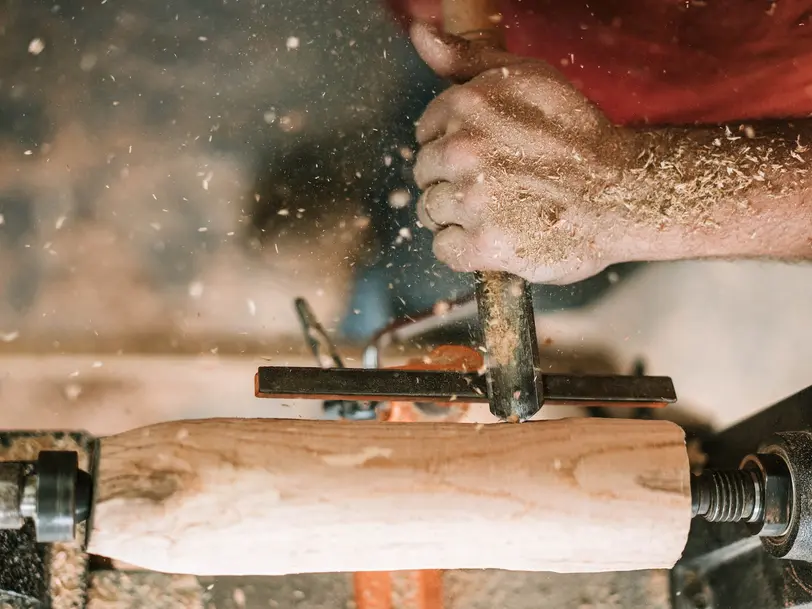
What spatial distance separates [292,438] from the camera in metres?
0.62

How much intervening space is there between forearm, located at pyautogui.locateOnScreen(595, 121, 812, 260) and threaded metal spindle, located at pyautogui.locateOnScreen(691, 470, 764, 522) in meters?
0.30

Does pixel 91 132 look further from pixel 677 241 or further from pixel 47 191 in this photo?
pixel 677 241

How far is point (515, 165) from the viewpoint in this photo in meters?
0.82

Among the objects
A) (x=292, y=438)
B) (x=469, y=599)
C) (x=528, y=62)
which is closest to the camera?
(x=292, y=438)

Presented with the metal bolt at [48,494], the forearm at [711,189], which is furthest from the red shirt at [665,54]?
the metal bolt at [48,494]

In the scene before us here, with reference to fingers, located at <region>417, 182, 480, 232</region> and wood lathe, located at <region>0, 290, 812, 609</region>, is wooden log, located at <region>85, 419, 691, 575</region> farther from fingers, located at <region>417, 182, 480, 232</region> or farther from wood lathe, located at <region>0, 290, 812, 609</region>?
fingers, located at <region>417, 182, 480, 232</region>

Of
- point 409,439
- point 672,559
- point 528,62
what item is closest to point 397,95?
point 528,62

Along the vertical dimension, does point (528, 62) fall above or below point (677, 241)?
above

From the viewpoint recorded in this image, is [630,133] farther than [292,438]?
Yes

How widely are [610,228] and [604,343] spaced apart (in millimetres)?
323

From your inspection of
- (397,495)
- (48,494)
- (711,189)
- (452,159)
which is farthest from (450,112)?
(48,494)

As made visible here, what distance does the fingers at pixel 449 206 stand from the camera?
81 centimetres

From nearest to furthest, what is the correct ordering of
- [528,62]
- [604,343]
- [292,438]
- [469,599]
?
1. [292,438]
2. [528,62]
3. [469,599]
4. [604,343]

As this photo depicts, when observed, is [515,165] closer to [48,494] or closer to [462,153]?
[462,153]
